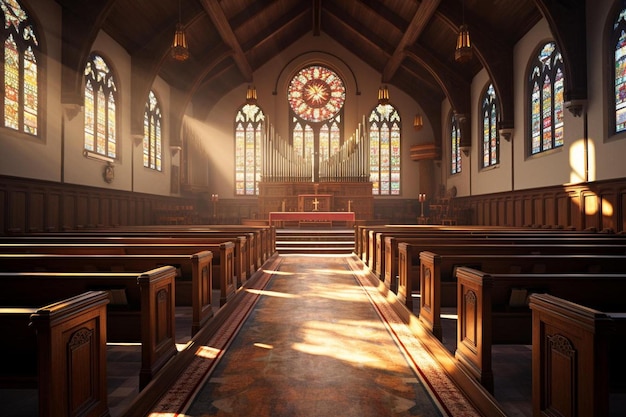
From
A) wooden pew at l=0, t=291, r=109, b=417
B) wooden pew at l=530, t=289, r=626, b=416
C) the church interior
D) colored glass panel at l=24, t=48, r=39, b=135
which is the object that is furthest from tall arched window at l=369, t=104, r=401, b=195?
wooden pew at l=0, t=291, r=109, b=417

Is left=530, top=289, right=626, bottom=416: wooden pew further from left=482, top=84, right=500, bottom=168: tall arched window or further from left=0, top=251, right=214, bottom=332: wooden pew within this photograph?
left=482, top=84, right=500, bottom=168: tall arched window

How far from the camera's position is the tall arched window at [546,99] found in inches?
409

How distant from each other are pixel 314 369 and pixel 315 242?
891 centimetres

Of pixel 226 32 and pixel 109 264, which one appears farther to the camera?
pixel 226 32

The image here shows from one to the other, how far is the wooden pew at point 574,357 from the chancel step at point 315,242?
9098mm

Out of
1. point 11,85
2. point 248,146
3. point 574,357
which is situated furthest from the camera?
point 248,146

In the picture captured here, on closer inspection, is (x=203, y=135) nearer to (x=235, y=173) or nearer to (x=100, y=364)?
(x=235, y=173)

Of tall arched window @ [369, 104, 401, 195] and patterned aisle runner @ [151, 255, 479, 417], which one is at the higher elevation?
tall arched window @ [369, 104, 401, 195]

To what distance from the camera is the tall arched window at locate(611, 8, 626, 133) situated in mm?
8086

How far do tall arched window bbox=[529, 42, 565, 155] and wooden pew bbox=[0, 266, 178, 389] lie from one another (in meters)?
10.5

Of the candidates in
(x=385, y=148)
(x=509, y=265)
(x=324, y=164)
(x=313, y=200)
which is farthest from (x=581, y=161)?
(x=385, y=148)

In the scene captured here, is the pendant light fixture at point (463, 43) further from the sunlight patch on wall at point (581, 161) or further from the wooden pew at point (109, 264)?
the wooden pew at point (109, 264)

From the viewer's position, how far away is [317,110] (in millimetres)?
19688

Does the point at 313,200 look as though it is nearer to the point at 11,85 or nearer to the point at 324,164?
the point at 324,164
